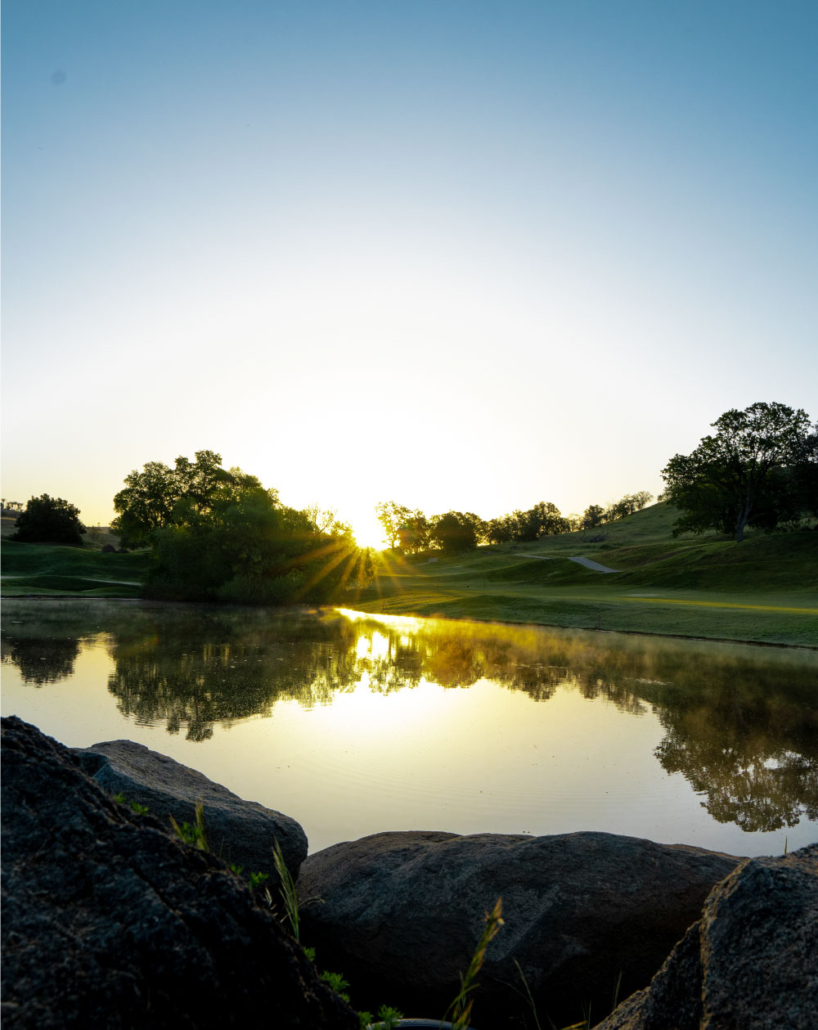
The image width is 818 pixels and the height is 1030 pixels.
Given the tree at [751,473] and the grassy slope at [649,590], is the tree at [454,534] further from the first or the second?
the tree at [751,473]

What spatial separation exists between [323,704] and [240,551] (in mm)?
32902

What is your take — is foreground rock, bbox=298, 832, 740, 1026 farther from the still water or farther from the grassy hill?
the grassy hill

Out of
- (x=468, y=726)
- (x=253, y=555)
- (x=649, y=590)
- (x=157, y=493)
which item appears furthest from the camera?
(x=157, y=493)

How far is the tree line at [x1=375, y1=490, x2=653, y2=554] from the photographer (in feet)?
328

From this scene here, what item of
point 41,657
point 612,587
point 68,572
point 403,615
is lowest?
point 403,615

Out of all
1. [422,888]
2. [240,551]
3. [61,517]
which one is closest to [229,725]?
[422,888]

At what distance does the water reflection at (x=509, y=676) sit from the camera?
934 centimetres

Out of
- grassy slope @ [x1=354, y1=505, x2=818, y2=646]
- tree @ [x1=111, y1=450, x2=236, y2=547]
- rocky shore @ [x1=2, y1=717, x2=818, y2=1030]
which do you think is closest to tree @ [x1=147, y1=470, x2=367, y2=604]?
grassy slope @ [x1=354, y1=505, x2=818, y2=646]

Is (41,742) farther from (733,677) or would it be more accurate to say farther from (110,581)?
(110,581)

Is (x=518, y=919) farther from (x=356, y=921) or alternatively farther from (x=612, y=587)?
(x=612, y=587)

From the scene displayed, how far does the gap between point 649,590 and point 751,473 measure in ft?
61.4

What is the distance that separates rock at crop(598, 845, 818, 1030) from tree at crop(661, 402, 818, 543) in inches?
2368

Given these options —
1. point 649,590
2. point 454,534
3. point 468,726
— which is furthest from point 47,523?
point 468,726

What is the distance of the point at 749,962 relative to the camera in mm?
2410
